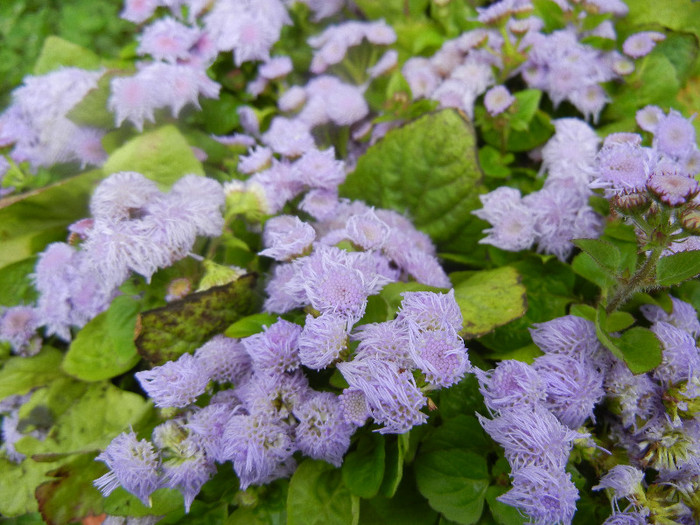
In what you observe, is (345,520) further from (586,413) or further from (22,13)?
(22,13)

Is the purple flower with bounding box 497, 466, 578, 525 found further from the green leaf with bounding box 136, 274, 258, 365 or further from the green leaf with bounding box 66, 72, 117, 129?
the green leaf with bounding box 66, 72, 117, 129

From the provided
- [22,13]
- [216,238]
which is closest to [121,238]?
[216,238]

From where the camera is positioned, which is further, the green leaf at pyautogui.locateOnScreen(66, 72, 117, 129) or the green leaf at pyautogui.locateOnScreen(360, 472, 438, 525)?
the green leaf at pyautogui.locateOnScreen(66, 72, 117, 129)

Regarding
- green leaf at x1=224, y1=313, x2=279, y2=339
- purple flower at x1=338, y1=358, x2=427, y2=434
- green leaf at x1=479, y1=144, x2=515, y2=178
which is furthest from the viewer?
green leaf at x1=479, y1=144, x2=515, y2=178

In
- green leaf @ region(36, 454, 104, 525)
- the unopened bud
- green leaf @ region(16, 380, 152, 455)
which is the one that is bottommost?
green leaf @ region(36, 454, 104, 525)

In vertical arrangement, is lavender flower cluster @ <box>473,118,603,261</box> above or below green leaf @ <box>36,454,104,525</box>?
above

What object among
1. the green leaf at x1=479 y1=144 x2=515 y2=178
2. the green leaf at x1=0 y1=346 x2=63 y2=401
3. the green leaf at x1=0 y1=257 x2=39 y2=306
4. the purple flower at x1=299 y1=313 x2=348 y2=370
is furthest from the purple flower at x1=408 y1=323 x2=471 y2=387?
the green leaf at x1=0 y1=257 x2=39 y2=306
